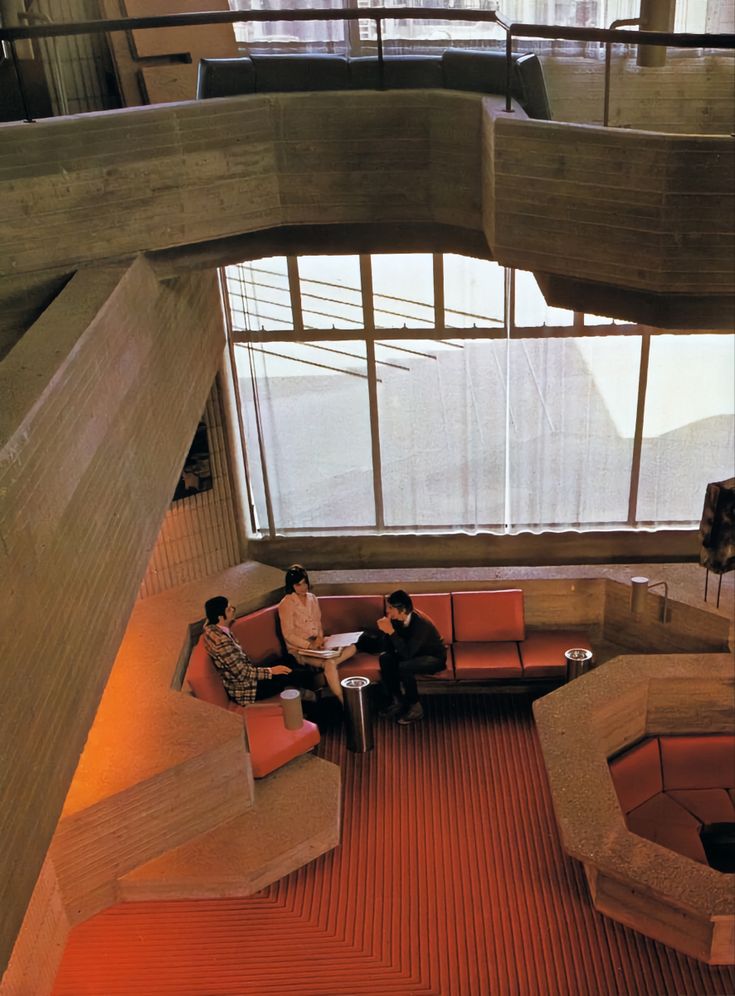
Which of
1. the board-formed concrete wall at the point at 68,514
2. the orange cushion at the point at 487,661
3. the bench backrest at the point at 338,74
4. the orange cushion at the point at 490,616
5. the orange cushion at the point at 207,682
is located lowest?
the orange cushion at the point at 487,661

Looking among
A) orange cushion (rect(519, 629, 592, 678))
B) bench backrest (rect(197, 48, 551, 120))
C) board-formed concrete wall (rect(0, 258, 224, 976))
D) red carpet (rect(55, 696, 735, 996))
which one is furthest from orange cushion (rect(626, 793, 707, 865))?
bench backrest (rect(197, 48, 551, 120))

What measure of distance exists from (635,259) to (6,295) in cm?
347

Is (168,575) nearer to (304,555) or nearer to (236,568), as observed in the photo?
(236,568)

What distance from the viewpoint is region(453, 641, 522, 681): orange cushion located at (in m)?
8.02

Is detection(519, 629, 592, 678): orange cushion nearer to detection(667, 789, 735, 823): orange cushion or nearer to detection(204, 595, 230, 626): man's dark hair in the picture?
detection(667, 789, 735, 823): orange cushion

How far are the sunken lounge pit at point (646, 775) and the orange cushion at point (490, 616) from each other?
3.69 feet

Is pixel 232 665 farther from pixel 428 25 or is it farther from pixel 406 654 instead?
pixel 428 25

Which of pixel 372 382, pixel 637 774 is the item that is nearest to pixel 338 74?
pixel 372 382

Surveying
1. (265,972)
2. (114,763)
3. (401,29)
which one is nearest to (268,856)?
(265,972)

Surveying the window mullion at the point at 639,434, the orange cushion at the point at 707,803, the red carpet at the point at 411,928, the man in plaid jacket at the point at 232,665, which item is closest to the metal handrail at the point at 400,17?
the window mullion at the point at 639,434

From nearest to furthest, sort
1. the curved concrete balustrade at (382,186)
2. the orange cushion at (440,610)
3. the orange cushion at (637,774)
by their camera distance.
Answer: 1. the curved concrete balustrade at (382,186)
2. the orange cushion at (637,774)
3. the orange cushion at (440,610)

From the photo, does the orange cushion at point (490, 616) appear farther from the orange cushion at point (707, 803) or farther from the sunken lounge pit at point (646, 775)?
the orange cushion at point (707, 803)

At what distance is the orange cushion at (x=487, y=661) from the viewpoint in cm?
802

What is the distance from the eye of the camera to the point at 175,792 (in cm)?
622
